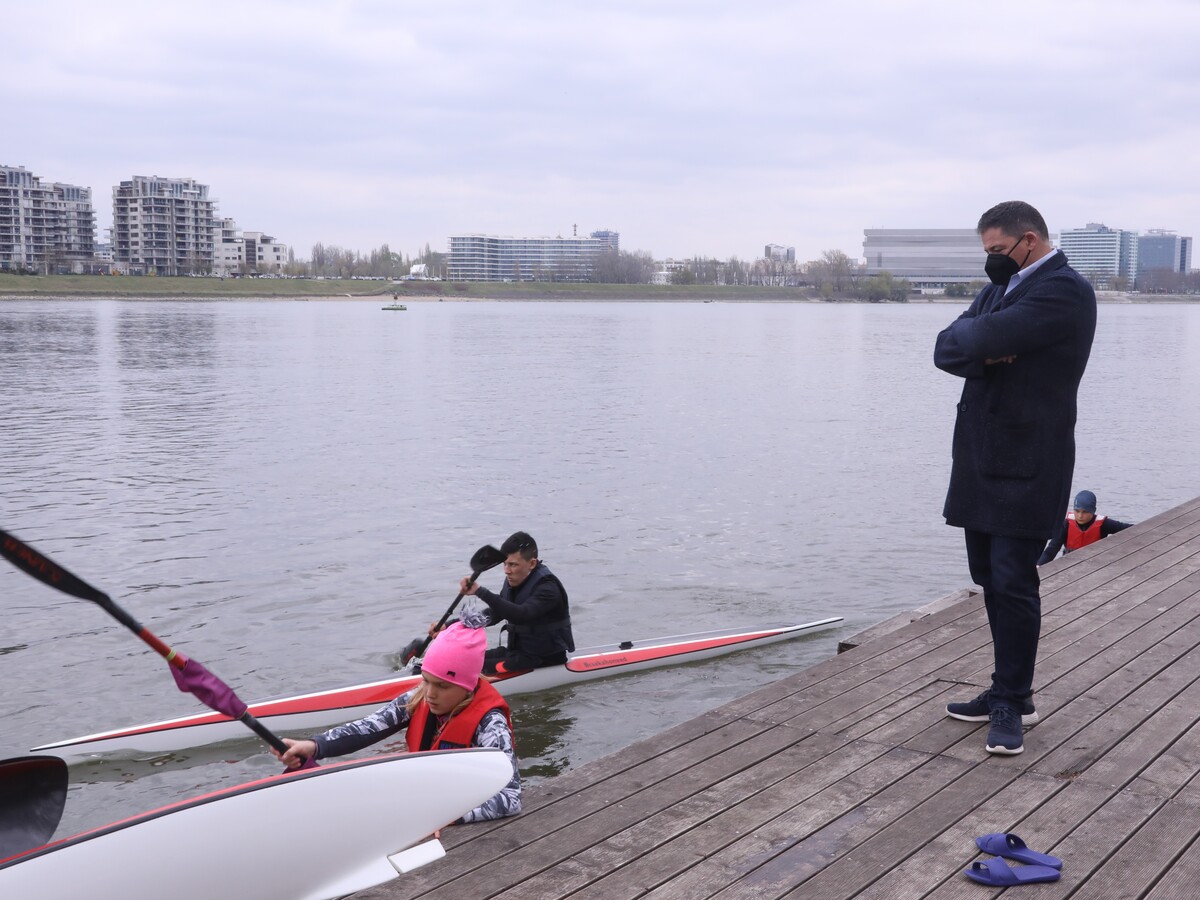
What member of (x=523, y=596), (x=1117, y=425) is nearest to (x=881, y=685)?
(x=523, y=596)

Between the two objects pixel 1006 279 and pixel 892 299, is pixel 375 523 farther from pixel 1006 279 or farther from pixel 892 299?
pixel 892 299

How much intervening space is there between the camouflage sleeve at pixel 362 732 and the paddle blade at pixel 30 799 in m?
1.09

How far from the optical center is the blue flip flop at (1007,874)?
13.3ft

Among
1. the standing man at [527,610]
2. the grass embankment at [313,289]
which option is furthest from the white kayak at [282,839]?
the grass embankment at [313,289]

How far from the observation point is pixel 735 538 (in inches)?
653

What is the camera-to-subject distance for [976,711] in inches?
227

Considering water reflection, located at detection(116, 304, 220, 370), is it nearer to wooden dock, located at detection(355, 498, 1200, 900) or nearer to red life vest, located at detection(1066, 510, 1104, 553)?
red life vest, located at detection(1066, 510, 1104, 553)

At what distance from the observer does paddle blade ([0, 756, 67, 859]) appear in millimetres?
4637

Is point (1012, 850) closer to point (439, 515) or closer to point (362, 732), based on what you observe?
point (362, 732)

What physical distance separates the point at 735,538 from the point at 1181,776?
11.6 meters

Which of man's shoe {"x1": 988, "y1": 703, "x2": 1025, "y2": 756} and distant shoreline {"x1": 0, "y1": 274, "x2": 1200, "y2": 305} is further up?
distant shoreline {"x1": 0, "y1": 274, "x2": 1200, "y2": 305}

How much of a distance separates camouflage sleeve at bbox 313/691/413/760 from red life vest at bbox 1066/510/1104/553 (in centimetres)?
845

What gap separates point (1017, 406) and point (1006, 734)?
157cm

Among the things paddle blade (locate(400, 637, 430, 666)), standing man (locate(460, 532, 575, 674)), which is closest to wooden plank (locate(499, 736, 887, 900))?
standing man (locate(460, 532, 575, 674))
